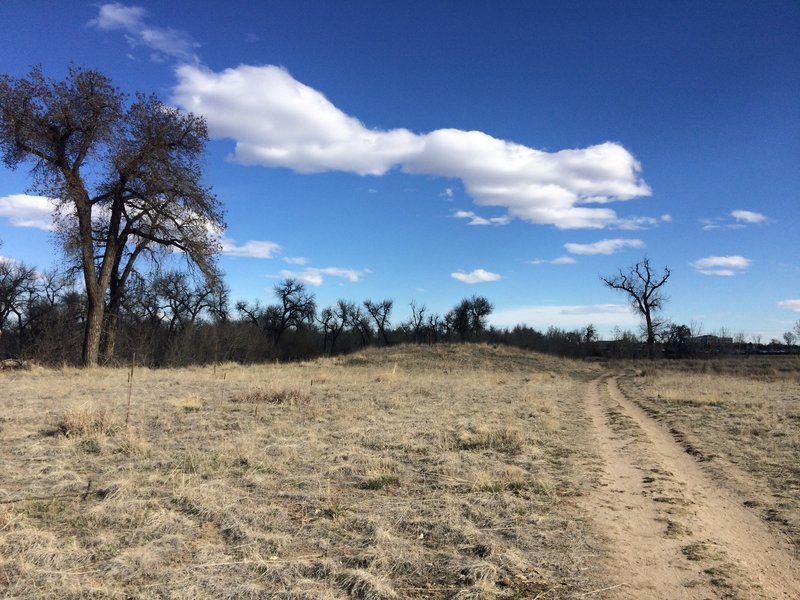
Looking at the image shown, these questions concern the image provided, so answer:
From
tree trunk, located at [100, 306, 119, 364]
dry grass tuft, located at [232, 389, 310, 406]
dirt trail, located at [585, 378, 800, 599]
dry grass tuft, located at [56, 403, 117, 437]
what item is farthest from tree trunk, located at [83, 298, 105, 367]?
dirt trail, located at [585, 378, 800, 599]

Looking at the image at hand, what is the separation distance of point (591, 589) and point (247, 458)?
5229mm

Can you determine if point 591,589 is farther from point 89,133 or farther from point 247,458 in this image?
point 89,133

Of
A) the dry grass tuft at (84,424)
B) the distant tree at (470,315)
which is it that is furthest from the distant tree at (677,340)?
the dry grass tuft at (84,424)

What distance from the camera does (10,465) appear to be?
23.6ft

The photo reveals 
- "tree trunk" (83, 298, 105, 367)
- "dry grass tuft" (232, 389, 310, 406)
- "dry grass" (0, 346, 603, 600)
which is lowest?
"dry grass" (0, 346, 603, 600)

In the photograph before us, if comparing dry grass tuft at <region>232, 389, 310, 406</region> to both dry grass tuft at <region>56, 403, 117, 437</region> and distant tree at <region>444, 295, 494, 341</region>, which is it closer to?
dry grass tuft at <region>56, 403, 117, 437</region>

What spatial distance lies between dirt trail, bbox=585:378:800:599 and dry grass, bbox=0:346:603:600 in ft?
1.19

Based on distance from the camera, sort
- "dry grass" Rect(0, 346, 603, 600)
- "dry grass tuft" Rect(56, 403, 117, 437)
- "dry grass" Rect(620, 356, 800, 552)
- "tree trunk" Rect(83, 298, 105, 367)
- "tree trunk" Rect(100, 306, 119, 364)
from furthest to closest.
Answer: "tree trunk" Rect(100, 306, 119, 364), "tree trunk" Rect(83, 298, 105, 367), "dry grass tuft" Rect(56, 403, 117, 437), "dry grass" Rect(620, 356, 800, 552), "dry grass" Rect(0, 346, 603, 600)

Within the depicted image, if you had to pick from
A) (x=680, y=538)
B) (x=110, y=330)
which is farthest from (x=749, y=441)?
(x=110, y=330)

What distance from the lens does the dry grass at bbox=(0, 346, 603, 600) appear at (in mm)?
4117

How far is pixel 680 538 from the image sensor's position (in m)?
5.19

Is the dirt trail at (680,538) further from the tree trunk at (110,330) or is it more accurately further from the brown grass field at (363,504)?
the tree trunk at (110,330)

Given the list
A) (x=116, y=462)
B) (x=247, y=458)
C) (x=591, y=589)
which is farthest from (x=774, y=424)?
(x=116, y=462)

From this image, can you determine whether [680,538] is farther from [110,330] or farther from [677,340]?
[677,340]
